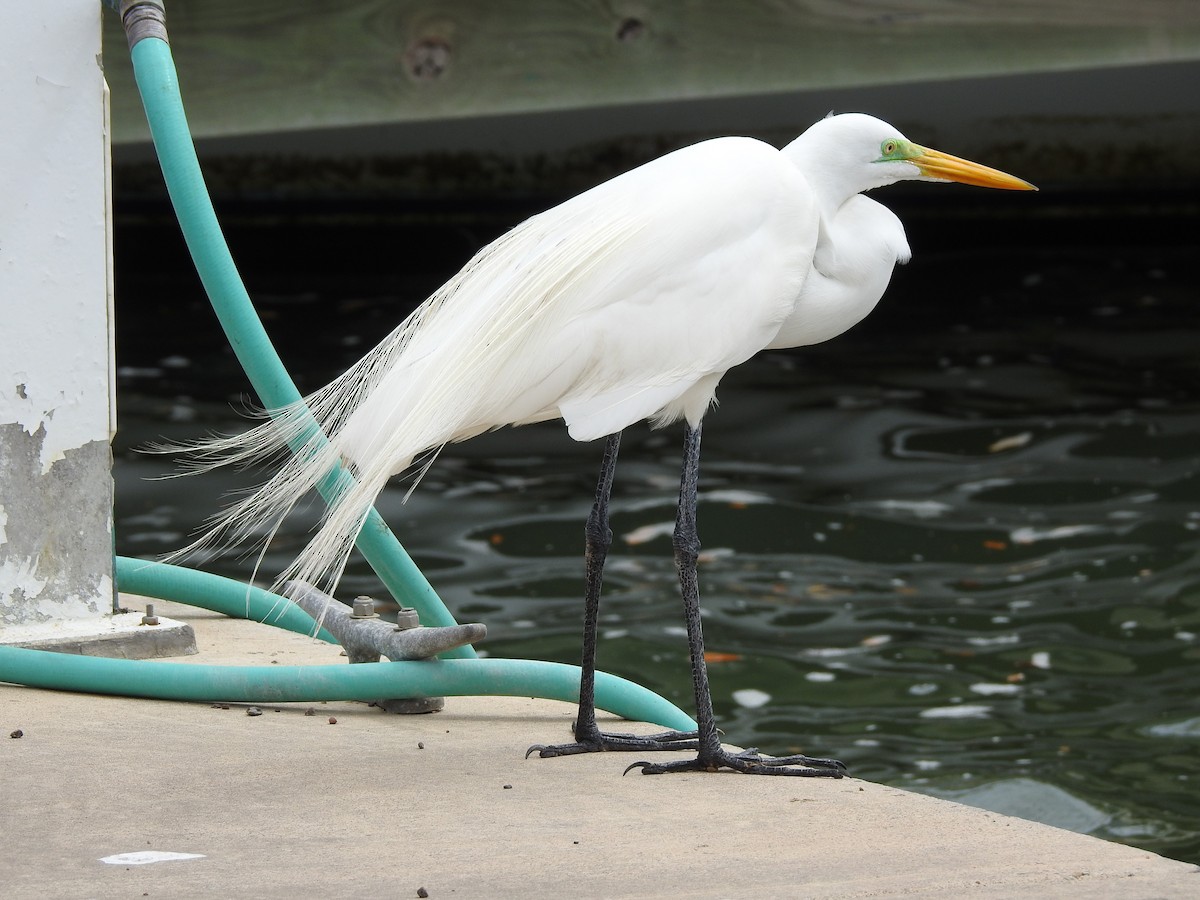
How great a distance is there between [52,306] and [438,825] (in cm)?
138

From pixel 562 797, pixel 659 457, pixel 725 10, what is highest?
pixel 725 10

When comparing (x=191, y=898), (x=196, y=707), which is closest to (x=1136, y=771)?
(x=196, y=707)

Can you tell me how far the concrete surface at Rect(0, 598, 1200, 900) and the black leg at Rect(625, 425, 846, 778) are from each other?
0.17ft

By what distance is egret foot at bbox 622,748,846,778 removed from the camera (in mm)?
2666

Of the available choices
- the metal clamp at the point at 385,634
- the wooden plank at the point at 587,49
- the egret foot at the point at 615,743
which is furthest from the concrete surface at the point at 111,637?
the wooden plank at the point at 587,49

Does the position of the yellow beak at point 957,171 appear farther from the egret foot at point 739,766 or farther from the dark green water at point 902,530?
the dark green water at point 902,530

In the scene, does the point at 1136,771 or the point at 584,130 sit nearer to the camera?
the point at 1136,771

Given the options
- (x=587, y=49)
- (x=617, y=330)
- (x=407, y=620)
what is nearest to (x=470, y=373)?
(x=617, y=330)

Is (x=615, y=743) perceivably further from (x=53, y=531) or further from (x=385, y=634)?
(x=53, y=531)

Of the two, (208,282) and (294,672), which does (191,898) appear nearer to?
(294,672)

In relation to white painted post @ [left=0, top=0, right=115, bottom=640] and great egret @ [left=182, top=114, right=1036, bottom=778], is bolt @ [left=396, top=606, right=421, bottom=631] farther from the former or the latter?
white painted post @ [left=0, top=0, right=115, bottom=640]

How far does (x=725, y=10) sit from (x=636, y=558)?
2080mm

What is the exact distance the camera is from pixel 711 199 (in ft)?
8.86

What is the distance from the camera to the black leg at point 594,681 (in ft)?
9.11
